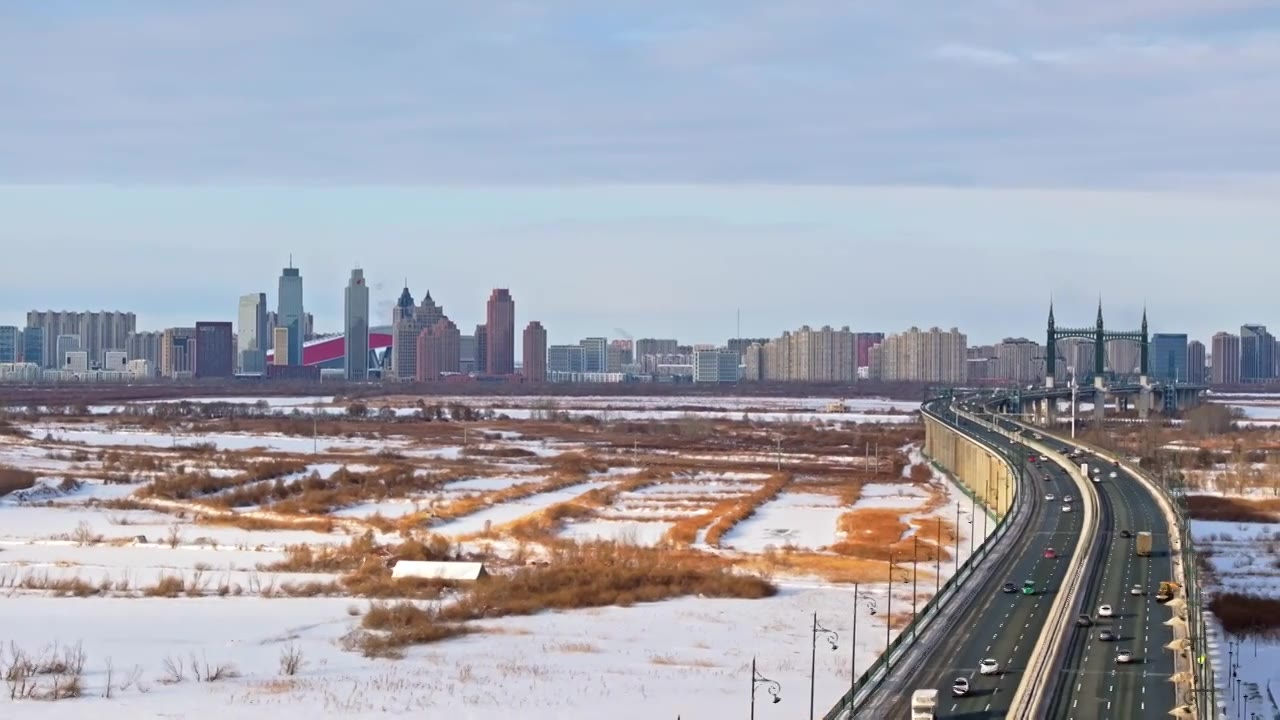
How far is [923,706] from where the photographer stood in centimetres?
3008

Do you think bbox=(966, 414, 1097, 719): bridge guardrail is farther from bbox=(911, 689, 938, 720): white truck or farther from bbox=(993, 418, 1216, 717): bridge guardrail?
bbox=(993, 418, 1216, 717): bridge guardrail

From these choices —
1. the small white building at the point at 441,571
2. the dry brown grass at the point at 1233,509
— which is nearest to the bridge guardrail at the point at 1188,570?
the dry brown grass at the point at 1233,509

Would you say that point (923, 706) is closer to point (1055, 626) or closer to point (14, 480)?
point (1055, 626)

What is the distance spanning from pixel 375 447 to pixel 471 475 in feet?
98.0

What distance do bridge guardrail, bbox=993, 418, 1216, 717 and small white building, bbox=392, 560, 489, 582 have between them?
23.8 metres

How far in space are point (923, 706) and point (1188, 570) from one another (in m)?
19.2

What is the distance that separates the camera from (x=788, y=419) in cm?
18900

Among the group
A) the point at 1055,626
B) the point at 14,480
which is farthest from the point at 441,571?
the point at 14,480

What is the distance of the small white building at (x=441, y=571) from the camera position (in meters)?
55.9

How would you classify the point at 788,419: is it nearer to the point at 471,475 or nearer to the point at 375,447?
the point at 375,447

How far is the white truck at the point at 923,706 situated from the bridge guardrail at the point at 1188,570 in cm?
491

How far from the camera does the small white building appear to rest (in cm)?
5591

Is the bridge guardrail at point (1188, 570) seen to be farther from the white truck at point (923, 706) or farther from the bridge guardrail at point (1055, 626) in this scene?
the white truck at point (923, 706)

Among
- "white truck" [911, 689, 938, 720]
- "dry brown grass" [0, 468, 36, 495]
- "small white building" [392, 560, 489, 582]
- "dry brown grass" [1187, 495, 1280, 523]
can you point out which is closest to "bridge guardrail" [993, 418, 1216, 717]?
"dry brown grass" [1187, 495, 1280, 523]
